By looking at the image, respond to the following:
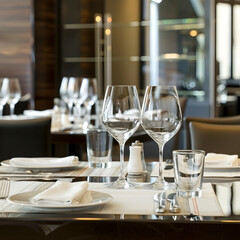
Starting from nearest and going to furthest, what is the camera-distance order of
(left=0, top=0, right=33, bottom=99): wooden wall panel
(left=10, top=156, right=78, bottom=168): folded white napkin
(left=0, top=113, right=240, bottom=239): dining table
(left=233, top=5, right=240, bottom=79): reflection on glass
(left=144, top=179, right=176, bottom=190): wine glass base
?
(left=0, top=113, right=240, bottom=239): dining table < (left=144, top=179, right=176, bottom=190): wine glass base < (left=10, top=156, right=78, bottom=168): folded white napkin < (left=0, top=0, right=33, bottom=99): wooden wall panel < (left=233, top=5, right=240, bottom=79): reflection on glass

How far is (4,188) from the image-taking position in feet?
5.26

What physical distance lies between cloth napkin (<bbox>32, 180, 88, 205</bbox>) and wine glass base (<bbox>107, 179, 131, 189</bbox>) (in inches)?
6.9

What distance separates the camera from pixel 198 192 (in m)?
1.47

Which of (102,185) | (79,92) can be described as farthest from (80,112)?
(102,185)

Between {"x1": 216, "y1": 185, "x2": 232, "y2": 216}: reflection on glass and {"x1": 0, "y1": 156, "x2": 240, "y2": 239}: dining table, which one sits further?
{"x1": 216, "y1": 185, "x2": 232, "y2": 216}: reflection on glass

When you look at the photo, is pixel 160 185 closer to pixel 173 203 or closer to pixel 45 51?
pixel 173 203

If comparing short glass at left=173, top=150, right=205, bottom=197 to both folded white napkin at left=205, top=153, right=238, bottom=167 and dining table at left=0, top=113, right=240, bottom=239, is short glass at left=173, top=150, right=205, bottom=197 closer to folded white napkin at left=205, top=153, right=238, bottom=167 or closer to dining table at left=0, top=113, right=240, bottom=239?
dining table at left=0, top=113, right=240, bottom=239

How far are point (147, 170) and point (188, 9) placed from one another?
528 cm

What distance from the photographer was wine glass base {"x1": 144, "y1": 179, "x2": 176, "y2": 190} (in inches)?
63.5

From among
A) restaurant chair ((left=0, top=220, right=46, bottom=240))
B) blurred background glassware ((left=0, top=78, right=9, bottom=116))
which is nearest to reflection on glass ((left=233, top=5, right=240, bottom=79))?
blurred background glassware ((left=0, top=78, right=9, bottom=116))

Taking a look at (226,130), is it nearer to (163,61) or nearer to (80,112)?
(80,112)

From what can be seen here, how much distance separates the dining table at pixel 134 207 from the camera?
4.09ft

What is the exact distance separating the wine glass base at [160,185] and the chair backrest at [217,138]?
42.9 inches

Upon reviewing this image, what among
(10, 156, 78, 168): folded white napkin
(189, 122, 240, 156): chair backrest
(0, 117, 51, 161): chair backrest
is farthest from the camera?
(0, 117, 51, 161): chair backrest
